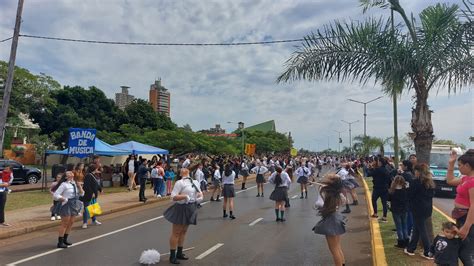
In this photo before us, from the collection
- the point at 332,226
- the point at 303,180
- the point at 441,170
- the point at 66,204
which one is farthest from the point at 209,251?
the point at 441,170

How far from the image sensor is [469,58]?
28.5 feet

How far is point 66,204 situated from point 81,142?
32.2ft

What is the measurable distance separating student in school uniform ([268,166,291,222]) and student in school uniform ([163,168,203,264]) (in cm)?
519

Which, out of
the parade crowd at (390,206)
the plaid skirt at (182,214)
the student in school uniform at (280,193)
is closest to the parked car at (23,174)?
the parade crowd at (390,206)

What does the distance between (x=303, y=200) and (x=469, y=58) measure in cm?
1111

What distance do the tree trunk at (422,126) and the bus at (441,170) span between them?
35.9 ft

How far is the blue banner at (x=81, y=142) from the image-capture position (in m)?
18.1

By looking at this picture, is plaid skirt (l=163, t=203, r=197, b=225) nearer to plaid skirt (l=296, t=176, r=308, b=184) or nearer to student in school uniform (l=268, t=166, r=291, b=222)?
student in school uniform (l=268, t=166, r=291, b=222)

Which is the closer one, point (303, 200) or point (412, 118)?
point (412, 118)

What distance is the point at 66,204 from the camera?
29.6ft

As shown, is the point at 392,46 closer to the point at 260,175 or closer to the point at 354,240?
the point at 354,240

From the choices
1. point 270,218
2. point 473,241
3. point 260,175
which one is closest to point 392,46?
point 473,241

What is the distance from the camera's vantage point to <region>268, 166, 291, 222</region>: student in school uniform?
12.5 m

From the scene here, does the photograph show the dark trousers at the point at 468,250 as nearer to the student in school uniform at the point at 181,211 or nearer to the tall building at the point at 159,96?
the student in school uniform at the point at 181,211
